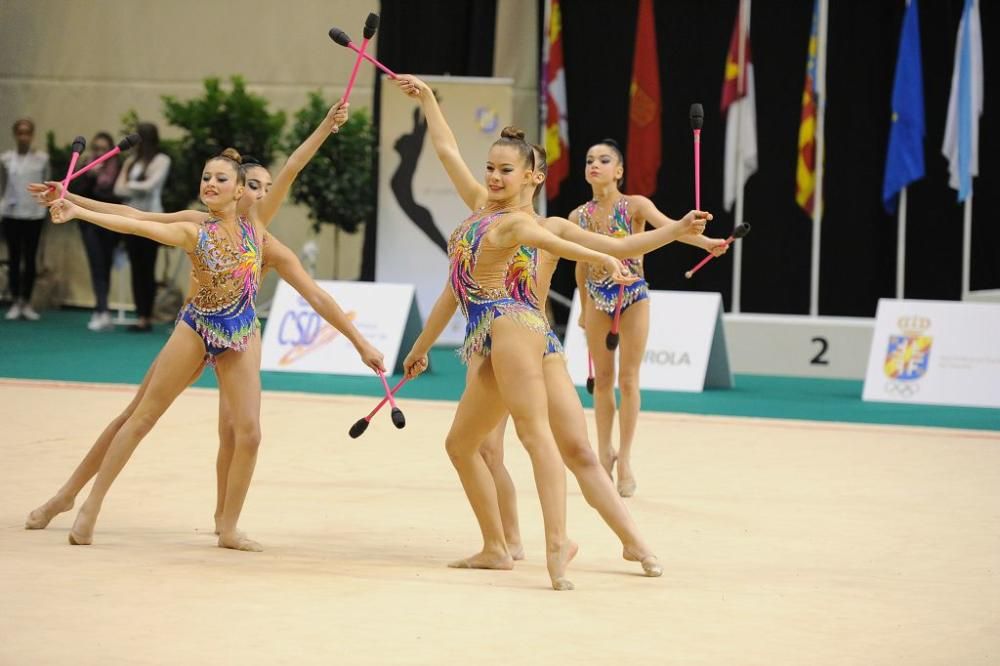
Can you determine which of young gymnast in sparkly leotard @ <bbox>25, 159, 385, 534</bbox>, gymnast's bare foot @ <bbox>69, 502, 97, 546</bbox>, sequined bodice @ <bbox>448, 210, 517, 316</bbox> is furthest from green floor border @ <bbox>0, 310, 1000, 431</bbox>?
sequined bodice @ <bbox>448, 210, 517, 316</bbox>

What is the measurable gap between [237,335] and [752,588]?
88.5 inches

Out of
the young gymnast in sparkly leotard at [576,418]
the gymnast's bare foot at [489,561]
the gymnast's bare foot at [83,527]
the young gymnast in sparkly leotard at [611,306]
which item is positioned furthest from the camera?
the young gymnast in sparkly leotard at [611,306]

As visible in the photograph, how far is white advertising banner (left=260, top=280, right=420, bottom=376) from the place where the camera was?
40.5 ft

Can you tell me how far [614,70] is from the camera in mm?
15141

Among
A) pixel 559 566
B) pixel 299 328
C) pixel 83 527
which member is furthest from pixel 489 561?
pixel 299 328

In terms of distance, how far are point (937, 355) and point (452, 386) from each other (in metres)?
3.84

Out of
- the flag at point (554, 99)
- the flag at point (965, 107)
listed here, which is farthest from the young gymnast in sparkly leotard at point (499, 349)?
the flag at point (554, 99)

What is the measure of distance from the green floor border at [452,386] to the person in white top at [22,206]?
130cm

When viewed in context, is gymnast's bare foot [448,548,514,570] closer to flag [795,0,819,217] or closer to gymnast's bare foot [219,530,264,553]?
gymnast's bare foot [219,530,264,553]

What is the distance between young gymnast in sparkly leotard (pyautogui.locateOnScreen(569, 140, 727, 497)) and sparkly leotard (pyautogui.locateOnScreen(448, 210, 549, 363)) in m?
2.30

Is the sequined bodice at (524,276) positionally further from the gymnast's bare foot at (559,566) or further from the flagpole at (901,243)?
the flagpole at (901,243)

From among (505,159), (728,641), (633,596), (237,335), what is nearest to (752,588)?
(633,596)

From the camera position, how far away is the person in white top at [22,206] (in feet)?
49.2

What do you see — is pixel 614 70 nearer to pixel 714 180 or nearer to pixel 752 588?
pixel 714 180
